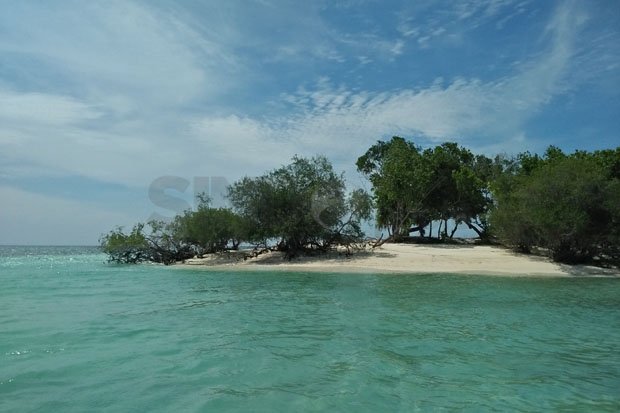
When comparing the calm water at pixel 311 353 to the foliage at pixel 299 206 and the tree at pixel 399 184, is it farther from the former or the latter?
the tree at pixel 399 184

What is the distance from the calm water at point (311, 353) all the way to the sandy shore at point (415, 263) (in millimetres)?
10810

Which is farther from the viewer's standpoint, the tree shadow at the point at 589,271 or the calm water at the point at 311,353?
the tree shadow at the point at 589,271

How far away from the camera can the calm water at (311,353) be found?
5738mm

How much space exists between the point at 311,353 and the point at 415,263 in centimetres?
2279

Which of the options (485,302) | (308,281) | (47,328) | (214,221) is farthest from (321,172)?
(47,328)

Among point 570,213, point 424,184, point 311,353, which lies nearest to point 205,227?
point 424,184

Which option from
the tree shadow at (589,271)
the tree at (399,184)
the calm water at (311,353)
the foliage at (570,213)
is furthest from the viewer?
the tree at (399,184)

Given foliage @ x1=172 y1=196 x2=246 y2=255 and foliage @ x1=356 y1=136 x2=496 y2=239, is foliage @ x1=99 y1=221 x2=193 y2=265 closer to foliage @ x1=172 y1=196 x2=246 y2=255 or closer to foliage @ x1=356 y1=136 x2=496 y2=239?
foliage @ x1=172 y1=196 x2=246 y2=255

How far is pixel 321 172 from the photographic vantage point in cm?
3444

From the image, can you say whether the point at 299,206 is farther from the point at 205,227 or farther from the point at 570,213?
the point at 570,213

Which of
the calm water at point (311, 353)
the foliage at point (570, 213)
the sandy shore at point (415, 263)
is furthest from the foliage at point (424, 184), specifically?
the calm water at point (311, 353)

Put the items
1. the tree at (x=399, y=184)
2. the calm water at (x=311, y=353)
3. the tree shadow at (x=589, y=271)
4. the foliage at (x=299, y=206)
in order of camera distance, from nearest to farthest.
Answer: the calm water at (x=311, y=353), the tree shadow at (x=589, y=271), the foliage at (x=299, y=206), the tree at (x=399, y=184)

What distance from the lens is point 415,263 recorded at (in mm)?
29750

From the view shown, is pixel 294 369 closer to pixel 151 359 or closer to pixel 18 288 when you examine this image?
pixel 151 359
